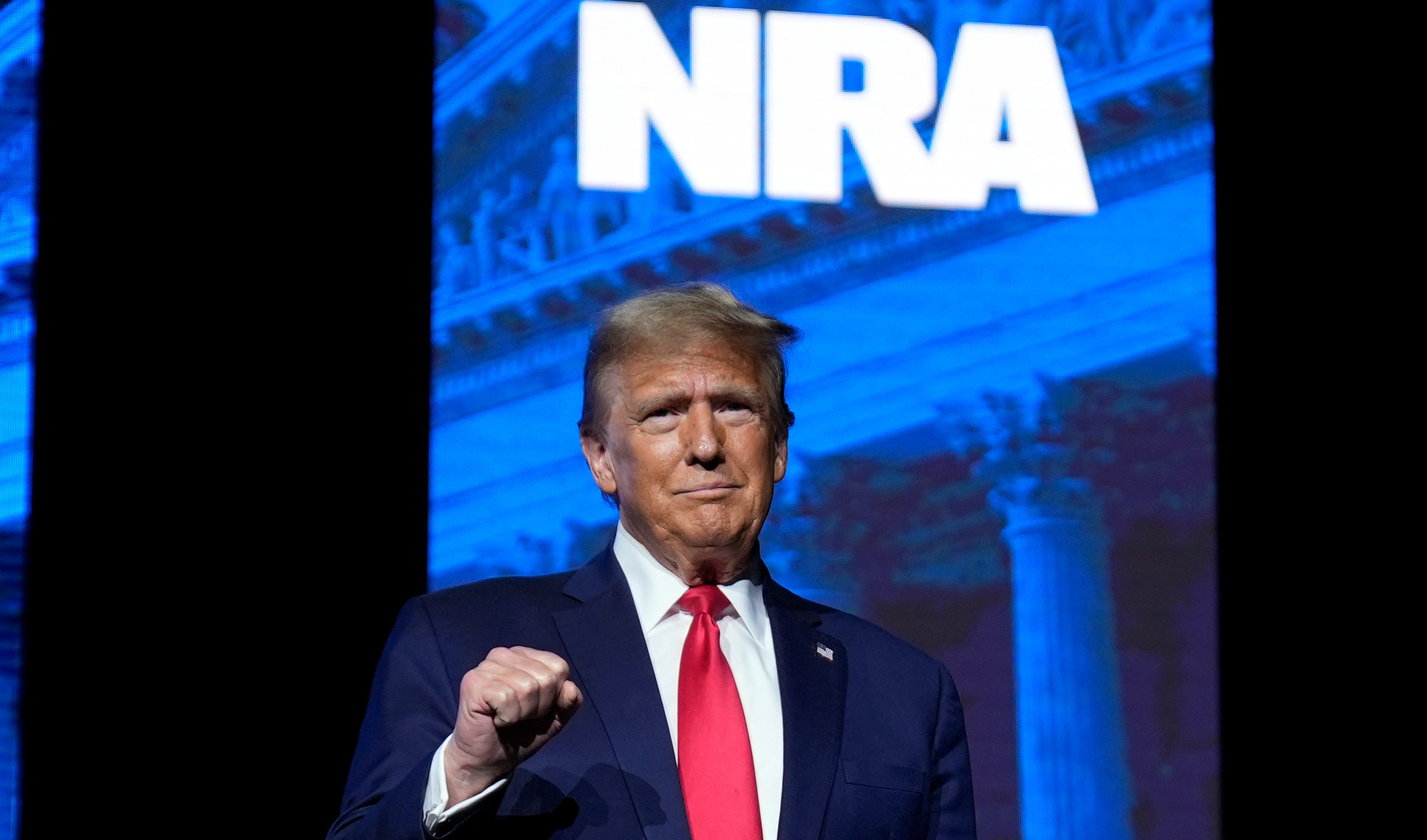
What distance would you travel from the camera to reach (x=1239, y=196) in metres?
4.02

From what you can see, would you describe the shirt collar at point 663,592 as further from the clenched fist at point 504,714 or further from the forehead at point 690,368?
the clenched fist at point 504,714

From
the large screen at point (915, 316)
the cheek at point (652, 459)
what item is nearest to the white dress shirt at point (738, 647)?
the cheek at point (652, 459)

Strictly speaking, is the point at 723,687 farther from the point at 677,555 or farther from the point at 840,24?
the point at 840,24

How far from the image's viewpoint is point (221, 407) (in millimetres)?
3496

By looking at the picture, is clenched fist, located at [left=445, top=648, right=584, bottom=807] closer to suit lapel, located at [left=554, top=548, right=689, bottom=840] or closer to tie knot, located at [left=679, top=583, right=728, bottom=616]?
suit lapel, located at [left=554, top=548, right=689, bottom=840]

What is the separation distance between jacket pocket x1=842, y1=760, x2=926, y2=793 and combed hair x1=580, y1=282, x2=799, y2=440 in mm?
413

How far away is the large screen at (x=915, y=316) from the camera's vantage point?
344 centimetres

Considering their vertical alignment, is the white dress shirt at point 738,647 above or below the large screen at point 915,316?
below

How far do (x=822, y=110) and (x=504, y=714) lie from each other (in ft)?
8.28

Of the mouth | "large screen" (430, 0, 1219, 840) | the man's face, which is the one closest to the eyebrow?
the man's face

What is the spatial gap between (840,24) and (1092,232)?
2.65ft

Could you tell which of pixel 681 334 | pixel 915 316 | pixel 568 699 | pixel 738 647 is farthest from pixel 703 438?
pixel 915 316

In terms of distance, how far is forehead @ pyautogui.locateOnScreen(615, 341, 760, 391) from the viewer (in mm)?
1779

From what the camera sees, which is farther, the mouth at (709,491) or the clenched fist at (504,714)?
the mouth at (709,491)
